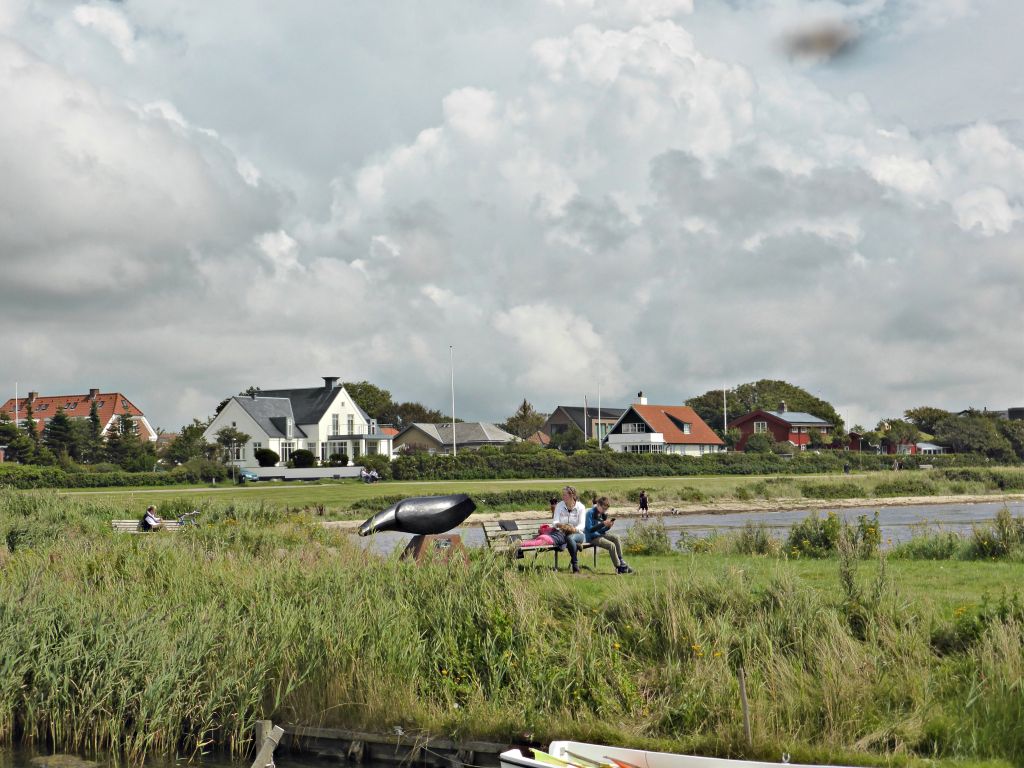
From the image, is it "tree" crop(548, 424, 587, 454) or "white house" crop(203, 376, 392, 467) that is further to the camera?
"tree" crop(548, 424, 587, 454)

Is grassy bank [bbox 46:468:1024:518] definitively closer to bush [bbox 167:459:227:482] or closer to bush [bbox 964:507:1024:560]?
bush [bbox 167:459:227:482]

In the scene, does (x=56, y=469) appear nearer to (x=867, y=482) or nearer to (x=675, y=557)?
(x=867, y=482)

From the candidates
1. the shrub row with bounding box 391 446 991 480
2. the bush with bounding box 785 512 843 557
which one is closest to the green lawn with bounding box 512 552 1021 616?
the bush with bounding box 785 512 843 557

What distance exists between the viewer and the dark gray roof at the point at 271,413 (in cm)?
8912

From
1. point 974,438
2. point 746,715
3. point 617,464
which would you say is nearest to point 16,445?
point 617,464

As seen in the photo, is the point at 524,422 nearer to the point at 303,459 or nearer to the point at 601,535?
the point at 303,459

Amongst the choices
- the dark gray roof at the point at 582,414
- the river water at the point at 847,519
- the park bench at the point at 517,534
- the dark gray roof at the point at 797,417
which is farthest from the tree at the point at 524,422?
the park bench at the point at 517,534

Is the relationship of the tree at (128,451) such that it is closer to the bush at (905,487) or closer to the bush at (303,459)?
the bush at (303,459)

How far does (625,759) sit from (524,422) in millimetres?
109742

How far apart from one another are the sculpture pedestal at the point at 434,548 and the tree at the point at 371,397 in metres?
108

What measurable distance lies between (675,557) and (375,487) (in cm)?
3770

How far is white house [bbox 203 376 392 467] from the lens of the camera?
8862cm

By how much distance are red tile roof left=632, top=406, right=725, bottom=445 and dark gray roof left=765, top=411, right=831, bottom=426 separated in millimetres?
9171

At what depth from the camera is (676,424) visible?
97.5 m
